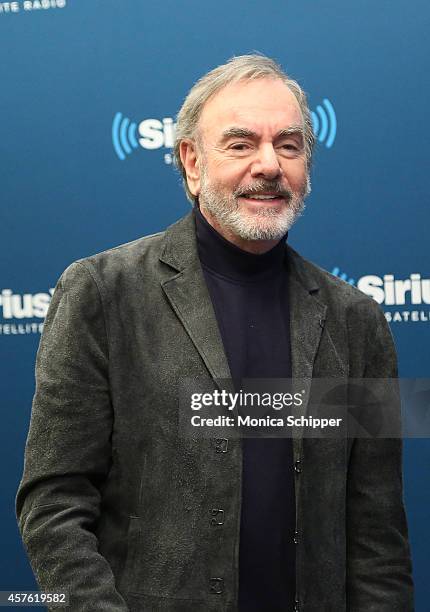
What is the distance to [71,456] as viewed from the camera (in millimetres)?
1701

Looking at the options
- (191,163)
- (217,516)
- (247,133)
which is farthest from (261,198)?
(217,516)

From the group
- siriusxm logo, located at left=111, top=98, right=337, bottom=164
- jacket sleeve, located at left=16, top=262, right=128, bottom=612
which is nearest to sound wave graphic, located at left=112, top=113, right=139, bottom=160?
siriusxm logo, located at left=111, top=98, right=337, bottom=164

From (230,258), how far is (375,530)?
2.09ft

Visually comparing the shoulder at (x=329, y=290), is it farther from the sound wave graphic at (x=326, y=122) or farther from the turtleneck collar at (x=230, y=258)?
Answer: the sound wave graphic at (x=326, y=122)

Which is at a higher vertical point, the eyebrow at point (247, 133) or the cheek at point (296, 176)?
the eyebrow at point (247, 133)

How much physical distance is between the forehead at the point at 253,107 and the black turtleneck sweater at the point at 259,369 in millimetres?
204

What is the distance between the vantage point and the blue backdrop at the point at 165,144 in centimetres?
277

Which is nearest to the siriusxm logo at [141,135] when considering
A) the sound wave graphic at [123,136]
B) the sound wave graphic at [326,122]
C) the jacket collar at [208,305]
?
the sound wave graphic at [123,136]

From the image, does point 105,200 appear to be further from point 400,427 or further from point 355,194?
point 400,427

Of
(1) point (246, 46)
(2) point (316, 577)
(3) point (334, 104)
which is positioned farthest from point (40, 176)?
(2) point (316, 577)

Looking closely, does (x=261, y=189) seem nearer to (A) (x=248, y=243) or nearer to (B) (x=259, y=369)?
(A) (x=248, y=243)

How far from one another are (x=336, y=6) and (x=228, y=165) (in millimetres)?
1105

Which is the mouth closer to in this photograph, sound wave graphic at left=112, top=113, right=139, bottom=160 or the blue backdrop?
the blue backdrop

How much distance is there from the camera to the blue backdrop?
2.77 metres
